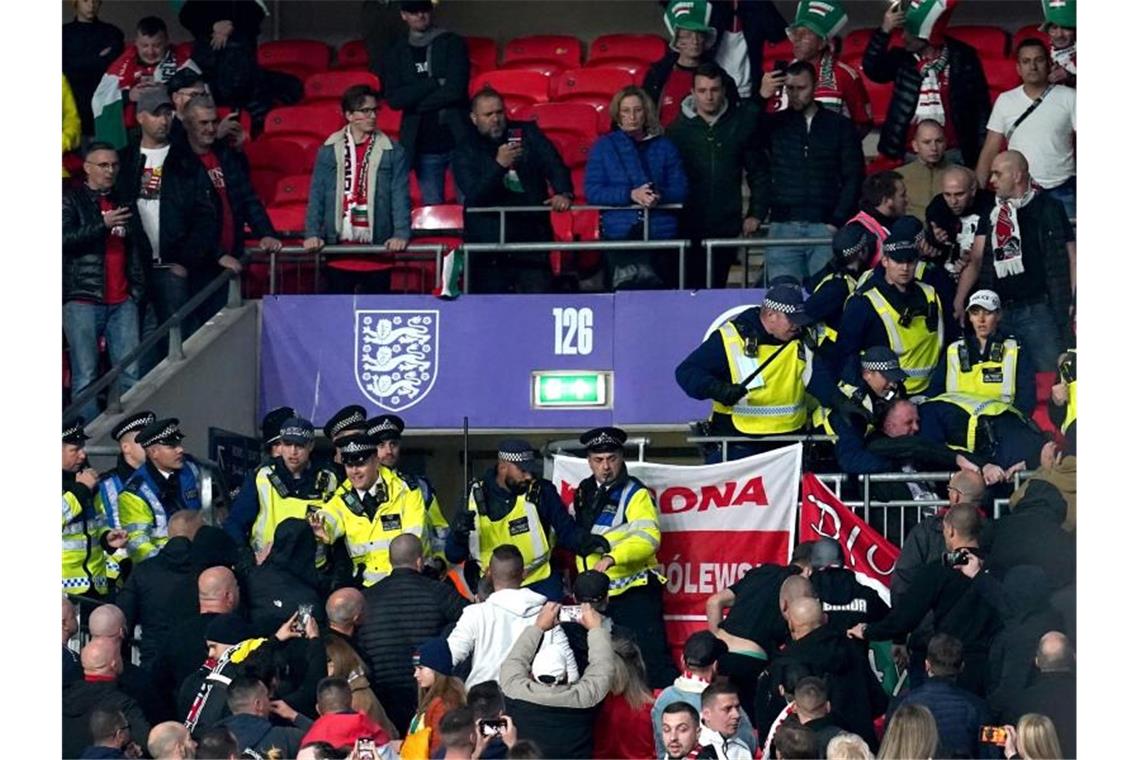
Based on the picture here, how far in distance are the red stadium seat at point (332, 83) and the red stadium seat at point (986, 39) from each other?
4131 millimetres

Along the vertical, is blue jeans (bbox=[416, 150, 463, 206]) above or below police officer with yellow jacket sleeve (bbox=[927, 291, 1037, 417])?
above

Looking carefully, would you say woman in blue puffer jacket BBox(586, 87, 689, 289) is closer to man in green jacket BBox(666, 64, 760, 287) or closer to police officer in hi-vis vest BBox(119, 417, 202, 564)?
man in green jacket BBox(666, 64, 760, 287)

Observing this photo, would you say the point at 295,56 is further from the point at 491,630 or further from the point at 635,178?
the point at 491,630

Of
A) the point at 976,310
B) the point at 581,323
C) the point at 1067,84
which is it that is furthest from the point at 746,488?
the point at 1067,84

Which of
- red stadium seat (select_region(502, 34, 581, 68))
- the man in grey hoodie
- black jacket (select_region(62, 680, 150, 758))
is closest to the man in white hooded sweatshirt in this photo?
the man in grey hoodie

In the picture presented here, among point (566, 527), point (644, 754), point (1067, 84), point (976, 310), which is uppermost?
point (1067, 84)

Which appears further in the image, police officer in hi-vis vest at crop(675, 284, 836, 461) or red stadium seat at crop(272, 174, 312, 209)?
red stadium seat at crop(272, 174, 312, 209)

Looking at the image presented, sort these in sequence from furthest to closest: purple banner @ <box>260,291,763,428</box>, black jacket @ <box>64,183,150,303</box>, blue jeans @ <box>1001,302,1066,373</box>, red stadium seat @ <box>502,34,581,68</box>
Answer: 1. red stadium seat @ <box>502,34,581,68</box>
2. purple banner @ <box>260,291,763,428</box>
3. black jacket @ <box>64,183,150,303</box>
4. blue jeans @ <box>1001,302,1066,373</box>

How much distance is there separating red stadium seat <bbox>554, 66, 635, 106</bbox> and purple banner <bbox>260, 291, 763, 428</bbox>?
3.13 meters

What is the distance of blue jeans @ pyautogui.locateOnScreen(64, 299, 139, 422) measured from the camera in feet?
57.2

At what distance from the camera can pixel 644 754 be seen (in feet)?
44.0

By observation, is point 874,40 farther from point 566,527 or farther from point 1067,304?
point 566,527

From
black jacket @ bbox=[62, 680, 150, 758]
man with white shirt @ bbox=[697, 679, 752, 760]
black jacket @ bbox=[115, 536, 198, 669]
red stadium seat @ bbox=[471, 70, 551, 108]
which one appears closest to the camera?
man with white shirt @ bbox=[697, 679, 752, 760]

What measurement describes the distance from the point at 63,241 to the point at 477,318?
8.25 ft
